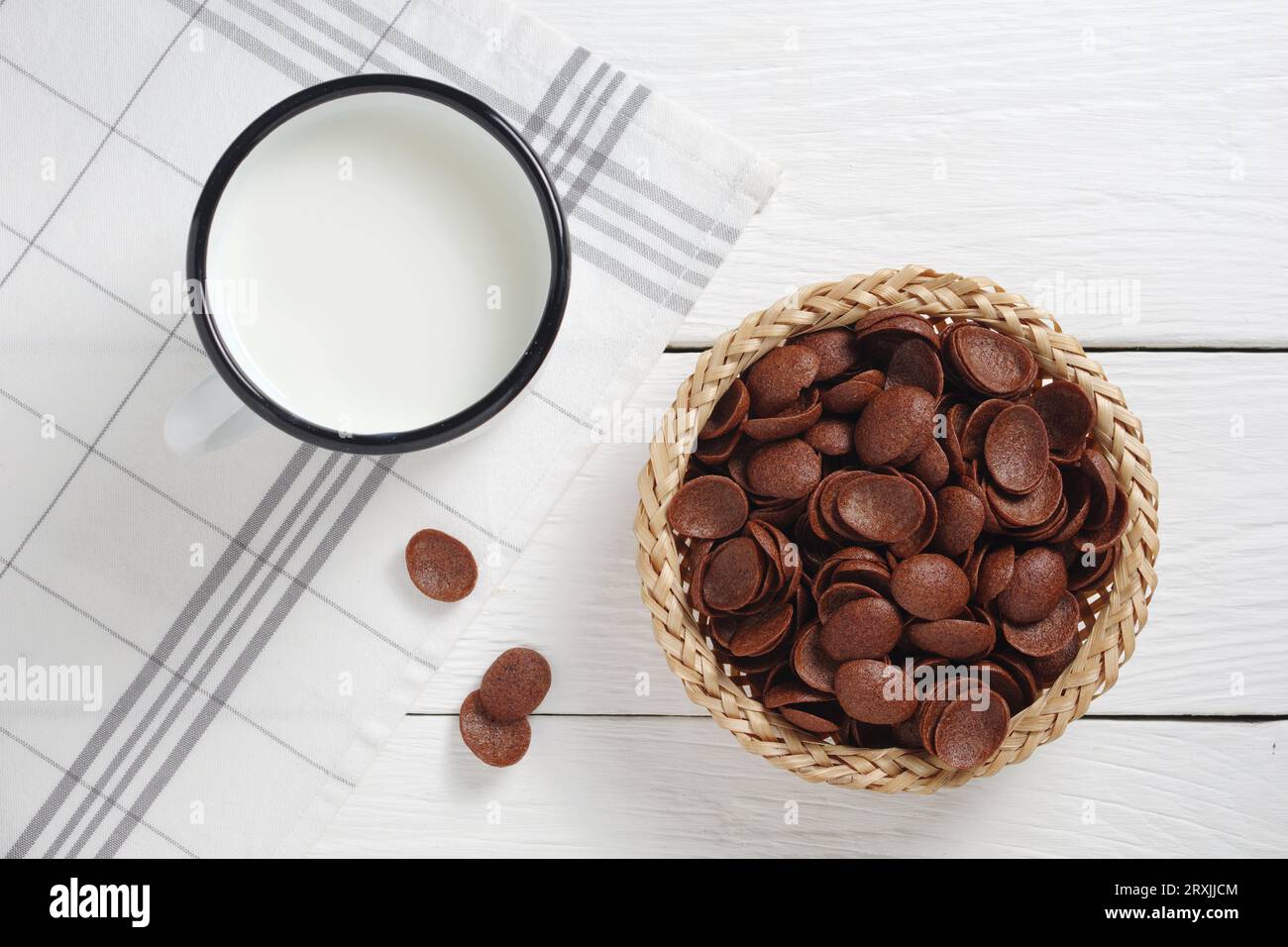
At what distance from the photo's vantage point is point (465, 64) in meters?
0.86

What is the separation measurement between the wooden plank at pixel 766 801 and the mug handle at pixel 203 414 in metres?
0.31

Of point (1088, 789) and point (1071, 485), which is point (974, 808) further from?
point (1071, 485)

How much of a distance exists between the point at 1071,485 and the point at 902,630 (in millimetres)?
160

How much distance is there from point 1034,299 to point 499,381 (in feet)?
1.58

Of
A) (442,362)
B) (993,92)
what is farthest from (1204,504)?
(442,362)

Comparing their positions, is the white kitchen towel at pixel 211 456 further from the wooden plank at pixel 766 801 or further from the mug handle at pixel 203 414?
the mug handle at pixel 203 414

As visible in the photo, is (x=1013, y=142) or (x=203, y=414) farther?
(x=1013, y=142)

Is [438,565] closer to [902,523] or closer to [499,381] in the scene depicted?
[499,381]

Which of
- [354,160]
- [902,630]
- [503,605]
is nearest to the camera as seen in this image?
[354,160]

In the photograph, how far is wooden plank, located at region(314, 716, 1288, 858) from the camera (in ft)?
2.91

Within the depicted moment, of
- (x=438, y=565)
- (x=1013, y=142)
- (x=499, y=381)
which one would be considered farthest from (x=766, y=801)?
(x=1013, y=142)

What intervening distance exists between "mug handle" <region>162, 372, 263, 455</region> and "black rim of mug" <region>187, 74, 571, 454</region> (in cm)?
3

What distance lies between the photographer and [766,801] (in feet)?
2.94

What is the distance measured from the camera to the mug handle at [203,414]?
68 centimetres
